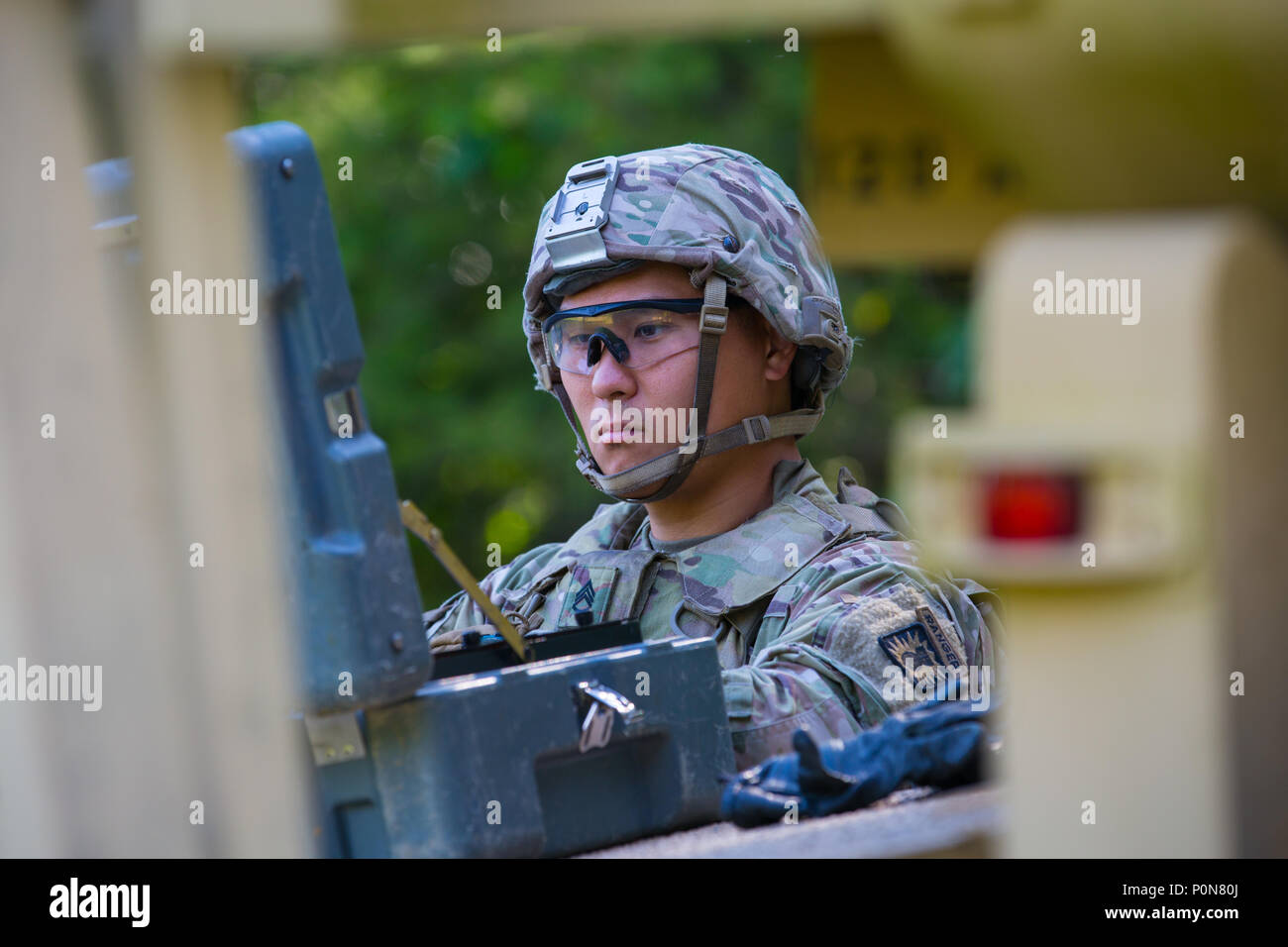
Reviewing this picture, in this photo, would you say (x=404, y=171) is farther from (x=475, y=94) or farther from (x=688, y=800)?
(x=688, y=800)

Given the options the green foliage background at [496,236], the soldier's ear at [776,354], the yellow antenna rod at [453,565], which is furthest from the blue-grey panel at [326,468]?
the green foliage background at [496,236]

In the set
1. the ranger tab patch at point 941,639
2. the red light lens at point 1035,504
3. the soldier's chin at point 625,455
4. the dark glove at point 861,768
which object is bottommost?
the dark glove at point 861,768

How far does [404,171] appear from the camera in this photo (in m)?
11.5

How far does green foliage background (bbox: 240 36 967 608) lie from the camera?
35.0 ft

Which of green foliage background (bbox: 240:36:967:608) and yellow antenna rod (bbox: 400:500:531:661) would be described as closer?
yellow antenna rod (bbox: 400:500:531:661)

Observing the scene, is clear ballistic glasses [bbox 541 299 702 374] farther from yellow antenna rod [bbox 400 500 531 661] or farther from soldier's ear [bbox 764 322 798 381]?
yellow antenna rod [bbox 400 500 531 661]

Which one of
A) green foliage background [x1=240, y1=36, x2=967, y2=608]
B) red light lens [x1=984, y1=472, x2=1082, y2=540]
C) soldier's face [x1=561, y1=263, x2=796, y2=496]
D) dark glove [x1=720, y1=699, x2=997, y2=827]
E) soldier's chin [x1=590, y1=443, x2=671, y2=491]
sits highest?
green foliage background [x1=240, y1=36, x2=967, y2=608]

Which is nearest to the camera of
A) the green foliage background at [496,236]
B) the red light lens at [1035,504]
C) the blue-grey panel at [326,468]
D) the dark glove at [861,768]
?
the red light lens at [1035,504]

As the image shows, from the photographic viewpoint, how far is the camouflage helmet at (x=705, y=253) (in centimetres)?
353

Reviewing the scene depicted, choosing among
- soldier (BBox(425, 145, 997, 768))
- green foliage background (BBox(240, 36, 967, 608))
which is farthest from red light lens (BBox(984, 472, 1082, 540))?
green foliage background (BBox(240, 36, 967, 608))

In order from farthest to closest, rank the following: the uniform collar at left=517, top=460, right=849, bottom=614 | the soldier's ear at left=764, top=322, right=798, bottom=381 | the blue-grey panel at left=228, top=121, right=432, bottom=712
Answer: the soldier's ear at left=764, top=322, right=798, bottom=381 < the uniform collar at left=517, top=460, right=849, bottom=614 < the blue-grey panel at left=228, top=121, right=432, bottom=712

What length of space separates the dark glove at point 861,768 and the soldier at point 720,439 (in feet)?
1.41

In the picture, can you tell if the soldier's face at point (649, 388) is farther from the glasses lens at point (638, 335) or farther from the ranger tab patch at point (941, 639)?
the ranger tab patch at point (941, 639)

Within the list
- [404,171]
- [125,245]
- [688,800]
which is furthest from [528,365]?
[125,245]
